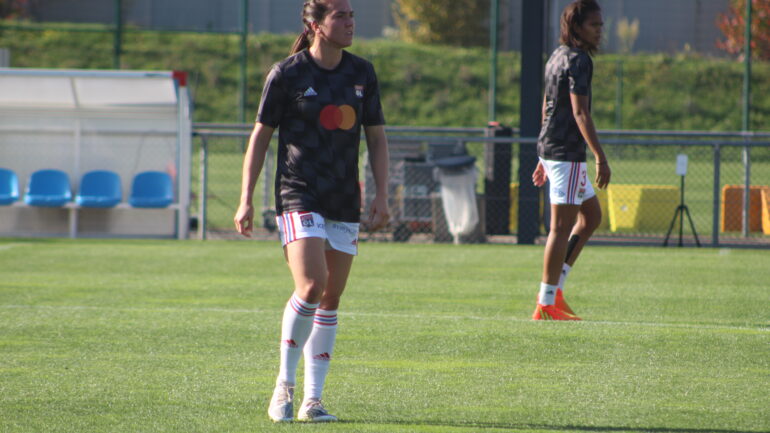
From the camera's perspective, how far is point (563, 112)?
7352 mm

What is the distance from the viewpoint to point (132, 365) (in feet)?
19.2

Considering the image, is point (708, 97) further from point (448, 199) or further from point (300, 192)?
point (300, 192)

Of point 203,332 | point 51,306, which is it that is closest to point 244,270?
point 51,306

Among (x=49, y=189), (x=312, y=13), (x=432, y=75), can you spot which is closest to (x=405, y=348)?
(x=312, y=13)

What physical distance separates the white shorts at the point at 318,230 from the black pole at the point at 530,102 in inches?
357

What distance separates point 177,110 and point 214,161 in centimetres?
1177

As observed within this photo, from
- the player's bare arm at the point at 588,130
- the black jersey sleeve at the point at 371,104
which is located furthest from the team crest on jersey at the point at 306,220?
the player's bare arm at the point at 588,130

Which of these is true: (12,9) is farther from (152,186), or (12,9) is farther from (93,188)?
(152,186)

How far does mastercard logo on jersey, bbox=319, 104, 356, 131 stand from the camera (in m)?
4.56

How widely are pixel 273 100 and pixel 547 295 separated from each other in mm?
3436

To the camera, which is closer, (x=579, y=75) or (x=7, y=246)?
(x=579, y=75)

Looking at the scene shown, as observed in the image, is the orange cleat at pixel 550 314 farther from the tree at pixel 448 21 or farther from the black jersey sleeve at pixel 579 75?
the tree at pixel 448 21

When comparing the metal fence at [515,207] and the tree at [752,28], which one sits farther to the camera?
the tree at [752,28]

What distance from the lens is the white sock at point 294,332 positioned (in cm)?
455
